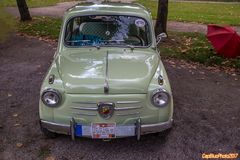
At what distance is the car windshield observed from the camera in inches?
217

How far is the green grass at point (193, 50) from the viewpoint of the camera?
8781 mm

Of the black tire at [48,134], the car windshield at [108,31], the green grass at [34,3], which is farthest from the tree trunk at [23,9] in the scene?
the black tire at [48,134]

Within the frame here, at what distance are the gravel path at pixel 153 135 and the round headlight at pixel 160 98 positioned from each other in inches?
26.9

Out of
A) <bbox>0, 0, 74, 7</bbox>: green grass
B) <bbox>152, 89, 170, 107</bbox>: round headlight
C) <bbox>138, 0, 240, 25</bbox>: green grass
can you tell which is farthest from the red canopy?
<bbox>0, 0, 74, 7</bbox>: green grass

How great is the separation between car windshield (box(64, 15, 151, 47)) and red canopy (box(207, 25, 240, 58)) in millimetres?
3483

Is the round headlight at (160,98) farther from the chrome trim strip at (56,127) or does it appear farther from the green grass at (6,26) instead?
the green grass at (6,26)

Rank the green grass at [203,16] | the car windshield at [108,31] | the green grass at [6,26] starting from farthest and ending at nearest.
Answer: the green grass at [203,16] → the green grass at [6,26] → the car windshield at [108,31]

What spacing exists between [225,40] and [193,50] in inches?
47.4

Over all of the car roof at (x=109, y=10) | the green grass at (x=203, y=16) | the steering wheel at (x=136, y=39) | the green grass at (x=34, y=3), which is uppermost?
the car roof at (x=109, y=10)

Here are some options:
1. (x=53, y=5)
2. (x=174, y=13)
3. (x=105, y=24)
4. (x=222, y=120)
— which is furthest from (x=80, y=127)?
(x=53, y=5)

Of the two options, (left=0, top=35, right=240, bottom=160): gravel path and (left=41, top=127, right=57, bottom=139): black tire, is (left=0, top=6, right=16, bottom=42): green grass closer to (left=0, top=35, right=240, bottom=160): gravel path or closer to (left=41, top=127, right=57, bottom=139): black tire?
(left=0, top=35, right=240, bottom=160): gravel path

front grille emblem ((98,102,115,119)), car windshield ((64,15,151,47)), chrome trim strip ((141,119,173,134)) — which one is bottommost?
chrome trim strip ((141,119,173,134))

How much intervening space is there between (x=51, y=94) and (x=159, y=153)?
1.55 metres

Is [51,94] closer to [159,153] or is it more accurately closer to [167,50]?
[159,153]
